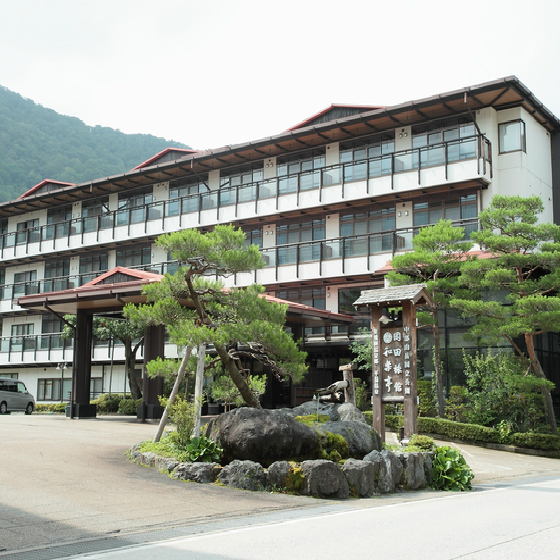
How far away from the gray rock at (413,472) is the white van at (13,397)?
A: 2477 centimetres

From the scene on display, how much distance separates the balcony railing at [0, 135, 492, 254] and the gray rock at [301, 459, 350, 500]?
1816cm

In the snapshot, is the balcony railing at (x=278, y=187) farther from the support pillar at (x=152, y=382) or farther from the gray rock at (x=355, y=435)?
the gray rock at (x=355, y=435)

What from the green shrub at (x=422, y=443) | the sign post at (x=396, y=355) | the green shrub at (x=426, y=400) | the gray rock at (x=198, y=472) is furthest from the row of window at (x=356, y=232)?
the gray rock at (x=198, y=472)

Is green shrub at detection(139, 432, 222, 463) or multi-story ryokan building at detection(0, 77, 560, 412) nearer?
green shrub at detection(139, 432, 222, 463)

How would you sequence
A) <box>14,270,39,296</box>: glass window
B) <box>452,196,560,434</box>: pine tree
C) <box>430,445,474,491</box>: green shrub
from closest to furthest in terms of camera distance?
<box>430,445,474,491</box>: green shrub → <box>452,196,560,434</box>: pine tree → <box>14,270,39,296</box>: glass window

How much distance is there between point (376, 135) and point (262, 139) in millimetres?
5484

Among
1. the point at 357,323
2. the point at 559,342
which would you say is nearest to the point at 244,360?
the point at 357,323

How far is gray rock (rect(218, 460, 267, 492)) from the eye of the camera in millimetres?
10578

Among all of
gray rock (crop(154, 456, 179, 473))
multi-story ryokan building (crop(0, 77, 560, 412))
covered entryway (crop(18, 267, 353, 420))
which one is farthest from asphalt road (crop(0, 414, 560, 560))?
multi-story ryokan building (crop(0, 77, 560, 412))

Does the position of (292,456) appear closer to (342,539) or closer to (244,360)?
(342,539)

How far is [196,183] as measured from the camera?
36.0 meters

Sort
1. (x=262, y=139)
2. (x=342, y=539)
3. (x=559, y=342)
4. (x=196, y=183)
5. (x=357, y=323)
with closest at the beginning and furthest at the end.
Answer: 1. (x=342, y=539)
2. (x=559, y=342)
3. (x=357, y=323)
4. (x=262, y=139)
5. (x=196, y=183)

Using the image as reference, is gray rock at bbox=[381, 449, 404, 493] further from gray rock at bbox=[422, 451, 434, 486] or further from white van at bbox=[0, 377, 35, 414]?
white van at bbox=[0, 377, 35, 414]

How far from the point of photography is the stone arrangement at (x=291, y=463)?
10578mm
